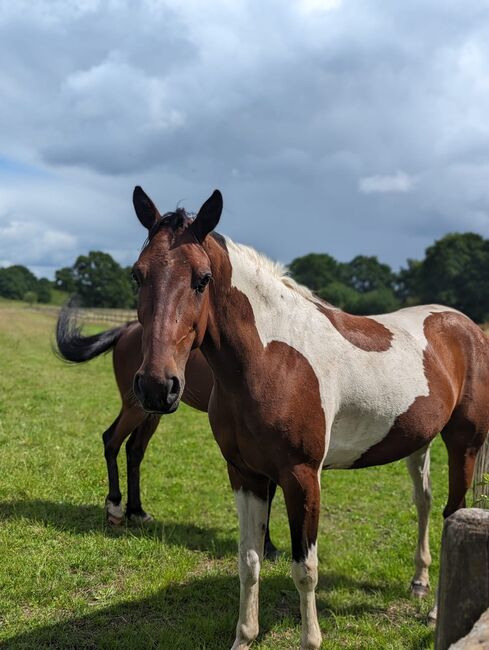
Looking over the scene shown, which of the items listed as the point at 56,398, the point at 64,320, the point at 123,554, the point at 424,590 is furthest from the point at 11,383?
the point at 424,590

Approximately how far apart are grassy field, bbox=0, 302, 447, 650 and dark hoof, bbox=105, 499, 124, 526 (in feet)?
0.31

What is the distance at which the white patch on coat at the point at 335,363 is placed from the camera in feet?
10.6

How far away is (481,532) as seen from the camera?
6.06 feet

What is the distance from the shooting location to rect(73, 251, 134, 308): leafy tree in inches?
3029

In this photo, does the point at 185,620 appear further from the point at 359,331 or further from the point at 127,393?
the point at 359,331

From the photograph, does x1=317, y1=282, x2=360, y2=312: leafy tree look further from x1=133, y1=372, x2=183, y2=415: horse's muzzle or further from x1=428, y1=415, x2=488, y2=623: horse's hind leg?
x1=133, y1=372, x2=183, y2=415: horse's muzzle

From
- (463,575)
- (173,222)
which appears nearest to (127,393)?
(173,222)

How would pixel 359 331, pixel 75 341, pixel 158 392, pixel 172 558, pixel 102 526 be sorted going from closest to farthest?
pixel 158 392 → pixel 359 331 → pixel 172 558 → pixel 102 526 → pixel 75 341

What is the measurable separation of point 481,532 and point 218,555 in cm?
364

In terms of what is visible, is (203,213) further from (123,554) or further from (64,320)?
(64,320)

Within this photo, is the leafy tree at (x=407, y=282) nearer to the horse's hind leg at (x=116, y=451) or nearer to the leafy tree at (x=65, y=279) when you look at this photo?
the leafy tree at (x=65, y=279)

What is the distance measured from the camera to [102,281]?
7812cm

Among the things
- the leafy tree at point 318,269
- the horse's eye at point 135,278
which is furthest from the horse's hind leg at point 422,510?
the leafy tree at point 318,269

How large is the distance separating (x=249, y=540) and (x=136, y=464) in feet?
8.76
